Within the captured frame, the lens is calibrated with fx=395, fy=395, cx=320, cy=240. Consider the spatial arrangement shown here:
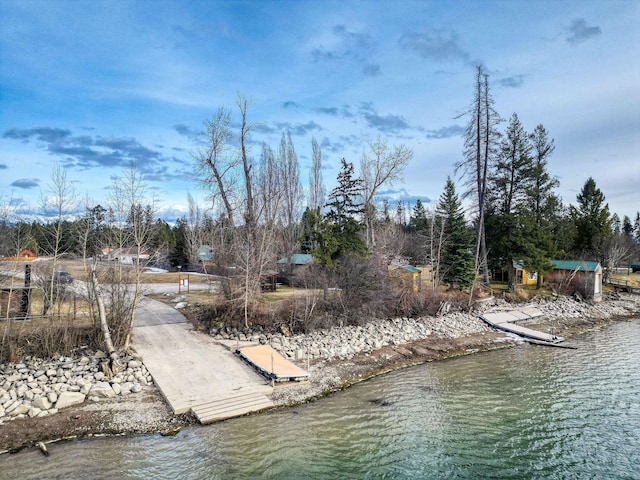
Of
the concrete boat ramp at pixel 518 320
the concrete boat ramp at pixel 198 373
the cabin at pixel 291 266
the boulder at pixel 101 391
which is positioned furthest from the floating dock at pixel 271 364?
the cabin at pixel 291 266

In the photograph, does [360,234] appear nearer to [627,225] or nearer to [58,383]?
[58,383]

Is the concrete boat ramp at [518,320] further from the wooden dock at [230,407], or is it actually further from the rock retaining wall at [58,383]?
the rock retaining wall at [58,383]

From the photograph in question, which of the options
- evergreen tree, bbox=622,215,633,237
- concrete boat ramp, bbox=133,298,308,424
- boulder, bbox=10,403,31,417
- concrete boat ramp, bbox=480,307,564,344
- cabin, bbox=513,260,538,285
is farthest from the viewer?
evergreen tree, bbox=622,215,633,237

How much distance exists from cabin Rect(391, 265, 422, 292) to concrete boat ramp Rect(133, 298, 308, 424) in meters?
13.7

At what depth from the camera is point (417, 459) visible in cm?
1016

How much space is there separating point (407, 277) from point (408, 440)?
1789 cm

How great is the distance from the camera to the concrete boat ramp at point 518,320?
2212cm

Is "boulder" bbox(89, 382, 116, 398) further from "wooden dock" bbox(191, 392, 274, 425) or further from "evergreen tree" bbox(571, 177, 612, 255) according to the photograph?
"evergreen tree" bbox(571, 177, 612, 255)

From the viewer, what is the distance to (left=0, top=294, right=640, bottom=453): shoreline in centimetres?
1099

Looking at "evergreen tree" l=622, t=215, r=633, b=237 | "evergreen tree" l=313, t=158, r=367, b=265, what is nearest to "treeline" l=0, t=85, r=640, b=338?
"evergreen tree" l=313, t=158, r=367, b=265

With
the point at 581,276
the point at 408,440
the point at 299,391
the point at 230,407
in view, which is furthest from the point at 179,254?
the point at 408,440

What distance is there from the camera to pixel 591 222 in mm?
41188

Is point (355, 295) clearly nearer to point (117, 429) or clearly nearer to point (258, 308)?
point (258, 308)

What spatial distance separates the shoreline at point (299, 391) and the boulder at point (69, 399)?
222 mm
